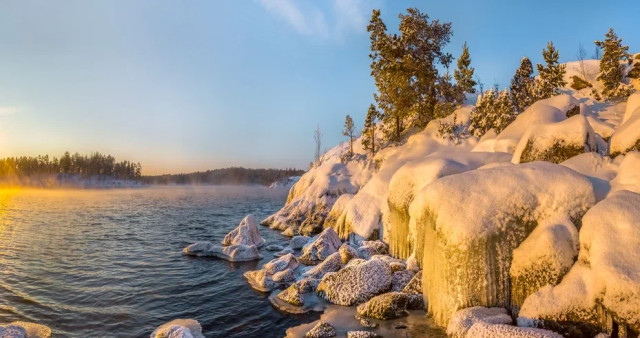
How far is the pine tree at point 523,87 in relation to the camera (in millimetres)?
33688

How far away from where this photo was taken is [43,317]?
11898 mm

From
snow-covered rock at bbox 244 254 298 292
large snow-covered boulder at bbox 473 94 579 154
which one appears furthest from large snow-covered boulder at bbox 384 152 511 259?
snow-covered rock at bbox 244 254 298 292

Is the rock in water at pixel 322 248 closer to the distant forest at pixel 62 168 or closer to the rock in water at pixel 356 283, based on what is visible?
the rock in water at pixel 356 283

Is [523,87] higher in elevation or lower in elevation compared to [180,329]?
higher

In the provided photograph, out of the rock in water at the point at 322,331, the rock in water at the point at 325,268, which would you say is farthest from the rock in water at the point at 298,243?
the rock in water at the point at 322,331

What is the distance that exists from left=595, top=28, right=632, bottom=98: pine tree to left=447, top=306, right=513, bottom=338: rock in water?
1273 inches

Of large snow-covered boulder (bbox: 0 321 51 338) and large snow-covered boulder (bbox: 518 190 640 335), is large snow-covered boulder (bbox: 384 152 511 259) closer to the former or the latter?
large snow-covered boulder (bbox: 518 190 640 335)

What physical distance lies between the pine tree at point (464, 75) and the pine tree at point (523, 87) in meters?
4.12

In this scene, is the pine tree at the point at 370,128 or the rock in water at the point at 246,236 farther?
the pine tree at the point at 370,128

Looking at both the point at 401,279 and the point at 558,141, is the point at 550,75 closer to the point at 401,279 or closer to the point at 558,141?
the point at 558,141

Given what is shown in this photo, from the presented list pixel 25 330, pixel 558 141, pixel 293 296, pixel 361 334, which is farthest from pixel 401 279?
pixel 25 330

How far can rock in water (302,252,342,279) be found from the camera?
15.0m

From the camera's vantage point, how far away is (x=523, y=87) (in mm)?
35375

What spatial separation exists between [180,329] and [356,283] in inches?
237
